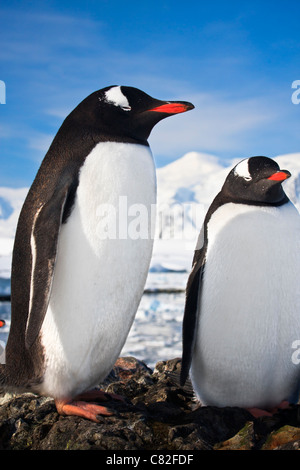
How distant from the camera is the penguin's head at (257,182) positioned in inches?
88.5

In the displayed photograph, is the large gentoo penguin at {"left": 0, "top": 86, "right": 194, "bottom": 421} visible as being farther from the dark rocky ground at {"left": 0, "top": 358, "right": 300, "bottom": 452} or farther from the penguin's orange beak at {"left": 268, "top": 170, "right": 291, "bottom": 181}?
the penguin's orange beak at {"left": 268, "top": 170, "right": 291, "bottom": 181}

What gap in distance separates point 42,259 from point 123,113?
2.30 feet

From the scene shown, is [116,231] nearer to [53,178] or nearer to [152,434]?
[53,178]

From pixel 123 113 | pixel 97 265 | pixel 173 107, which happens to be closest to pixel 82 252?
pixel 97 265

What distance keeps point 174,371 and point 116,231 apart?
1319mm

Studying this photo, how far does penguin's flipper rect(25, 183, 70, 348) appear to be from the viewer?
191 centimetres

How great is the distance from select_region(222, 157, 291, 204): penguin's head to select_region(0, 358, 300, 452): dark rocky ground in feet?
3.11

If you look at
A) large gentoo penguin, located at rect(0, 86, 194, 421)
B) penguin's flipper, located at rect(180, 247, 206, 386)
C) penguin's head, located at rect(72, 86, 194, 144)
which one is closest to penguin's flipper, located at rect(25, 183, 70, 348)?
large gentoo penguin, located at rect(0, 86, 194, 421)

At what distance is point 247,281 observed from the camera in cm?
223

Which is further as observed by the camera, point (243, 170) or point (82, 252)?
point (243, 170)

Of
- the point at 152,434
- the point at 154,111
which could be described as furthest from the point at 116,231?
the point at 152,434

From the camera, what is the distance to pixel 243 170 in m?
2.34

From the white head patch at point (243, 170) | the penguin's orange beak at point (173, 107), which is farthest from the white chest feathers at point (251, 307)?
the penguin's orange beak at point (173, 107)

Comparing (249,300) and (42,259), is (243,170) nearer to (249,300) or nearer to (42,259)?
(249,300)
